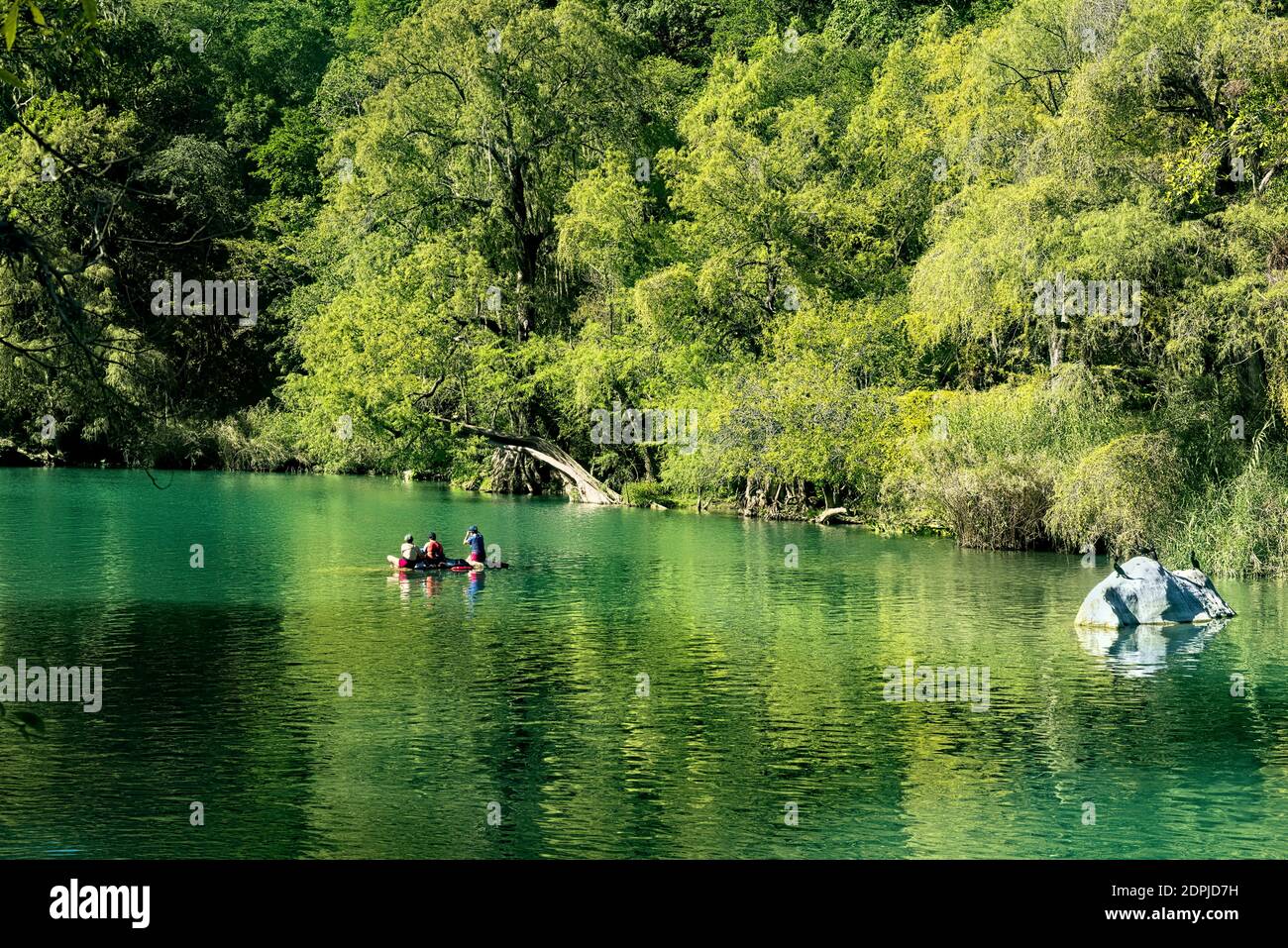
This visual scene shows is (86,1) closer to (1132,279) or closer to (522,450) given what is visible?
(1132,279)

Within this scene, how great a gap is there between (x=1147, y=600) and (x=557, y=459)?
29924 millimetres

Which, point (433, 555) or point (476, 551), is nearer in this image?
point (433, 555)

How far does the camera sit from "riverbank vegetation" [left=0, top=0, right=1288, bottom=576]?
28656 millimetres

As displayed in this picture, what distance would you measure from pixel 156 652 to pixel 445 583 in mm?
8135

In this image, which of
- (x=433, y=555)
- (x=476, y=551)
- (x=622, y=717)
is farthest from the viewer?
(x=476, y=551)

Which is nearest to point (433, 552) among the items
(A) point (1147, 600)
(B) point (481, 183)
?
(A) point (1147, 600)

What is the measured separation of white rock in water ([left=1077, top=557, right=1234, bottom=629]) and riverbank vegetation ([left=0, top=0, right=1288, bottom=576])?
5140 millimetres

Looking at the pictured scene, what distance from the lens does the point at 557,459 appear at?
165ft

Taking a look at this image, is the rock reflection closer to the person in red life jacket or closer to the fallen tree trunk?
the person in red life jacket

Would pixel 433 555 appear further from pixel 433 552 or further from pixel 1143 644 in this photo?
pixel 1143 644

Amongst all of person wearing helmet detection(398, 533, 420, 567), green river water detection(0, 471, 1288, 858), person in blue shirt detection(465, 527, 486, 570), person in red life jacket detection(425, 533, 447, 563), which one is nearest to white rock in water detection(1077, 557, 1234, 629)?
green river water detection(0, 471, 1288, 858)

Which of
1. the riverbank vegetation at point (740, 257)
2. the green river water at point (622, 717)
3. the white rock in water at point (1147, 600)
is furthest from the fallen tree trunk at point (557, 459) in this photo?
the white rock in water at point (1147, 600)
